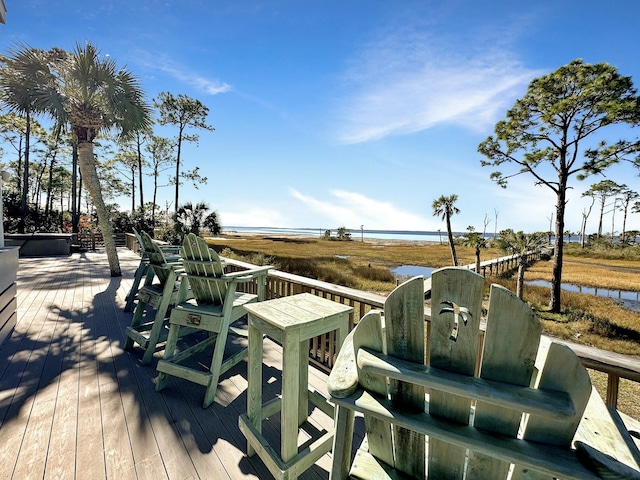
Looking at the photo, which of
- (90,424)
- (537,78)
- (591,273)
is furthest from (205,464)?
(591,273)

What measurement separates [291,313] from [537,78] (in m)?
14.8

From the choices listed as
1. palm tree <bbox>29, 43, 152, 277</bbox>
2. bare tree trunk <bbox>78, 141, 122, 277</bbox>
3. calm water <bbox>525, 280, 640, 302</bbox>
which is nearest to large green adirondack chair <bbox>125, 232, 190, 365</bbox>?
bare tree trunk <bbox>78, 141, 122, 277</bbox>

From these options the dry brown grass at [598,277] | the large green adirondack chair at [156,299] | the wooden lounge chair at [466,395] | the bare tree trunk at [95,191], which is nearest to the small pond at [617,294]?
the dry brown grass at [598,277]

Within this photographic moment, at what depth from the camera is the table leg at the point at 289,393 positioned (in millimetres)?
1196

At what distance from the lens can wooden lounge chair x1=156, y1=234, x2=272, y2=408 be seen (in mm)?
1930

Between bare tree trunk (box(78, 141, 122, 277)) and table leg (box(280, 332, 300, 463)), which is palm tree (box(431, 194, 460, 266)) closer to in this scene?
bare tree trunk (box(78, 141, 122, 277))

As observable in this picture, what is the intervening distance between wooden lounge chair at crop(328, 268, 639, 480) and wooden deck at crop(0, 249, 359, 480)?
34.7 inches

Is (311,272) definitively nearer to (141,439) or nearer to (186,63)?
(186,63)

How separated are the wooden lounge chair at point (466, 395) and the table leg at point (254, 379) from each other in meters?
0.68

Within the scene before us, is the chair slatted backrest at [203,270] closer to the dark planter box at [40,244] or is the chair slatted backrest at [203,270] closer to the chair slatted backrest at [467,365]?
the chair slatted backrest at [467,365]

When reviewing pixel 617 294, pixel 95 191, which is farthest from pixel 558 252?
pixel 95 191

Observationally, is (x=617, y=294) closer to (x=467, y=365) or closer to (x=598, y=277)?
(x=598, y=277)

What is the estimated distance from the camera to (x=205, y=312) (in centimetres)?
204

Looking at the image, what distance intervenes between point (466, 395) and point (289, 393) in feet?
2.81
